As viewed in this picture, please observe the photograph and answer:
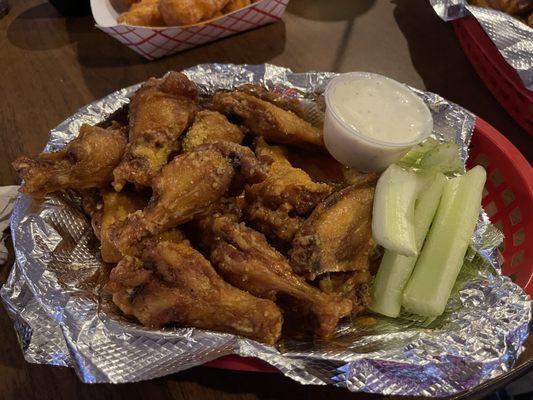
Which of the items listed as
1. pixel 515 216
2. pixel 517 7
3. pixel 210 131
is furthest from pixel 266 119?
pixel 517 7

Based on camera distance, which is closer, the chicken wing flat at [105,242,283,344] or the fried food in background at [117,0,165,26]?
the chicken wing flat at [105,242,283,344]

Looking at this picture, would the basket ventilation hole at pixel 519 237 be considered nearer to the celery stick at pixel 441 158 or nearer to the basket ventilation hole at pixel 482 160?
the basket ventilation hole at pixel 482 160

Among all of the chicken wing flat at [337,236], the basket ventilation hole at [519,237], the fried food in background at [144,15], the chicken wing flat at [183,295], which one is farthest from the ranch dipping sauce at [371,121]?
the fried food in background at [144,15]

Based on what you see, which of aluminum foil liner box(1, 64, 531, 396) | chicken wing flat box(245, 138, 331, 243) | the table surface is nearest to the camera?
aluminum foil liner box(1, 64, 531, 396)

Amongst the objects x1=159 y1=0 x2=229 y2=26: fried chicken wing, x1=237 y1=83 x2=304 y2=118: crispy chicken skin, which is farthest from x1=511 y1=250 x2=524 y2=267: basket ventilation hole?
x1=159 y1=0 x2=229 y2=26: fried chicken wing

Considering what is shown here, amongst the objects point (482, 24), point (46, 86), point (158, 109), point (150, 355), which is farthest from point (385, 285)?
point (46, 86)

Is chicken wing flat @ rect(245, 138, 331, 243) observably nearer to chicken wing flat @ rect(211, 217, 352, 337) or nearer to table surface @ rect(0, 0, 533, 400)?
chicken wing flat @ rect(211, 217, 352, 337)
